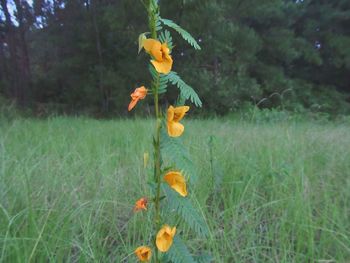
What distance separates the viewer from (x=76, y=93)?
11.6 meters

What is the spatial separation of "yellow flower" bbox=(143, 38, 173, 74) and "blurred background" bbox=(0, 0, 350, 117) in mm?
6947

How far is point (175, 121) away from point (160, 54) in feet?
0.45

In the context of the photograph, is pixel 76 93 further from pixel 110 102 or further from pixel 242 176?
pixel 242 176

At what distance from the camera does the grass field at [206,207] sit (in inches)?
49.6

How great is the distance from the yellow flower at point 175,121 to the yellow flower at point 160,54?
0.26 ft

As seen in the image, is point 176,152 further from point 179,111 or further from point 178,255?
point 178,255

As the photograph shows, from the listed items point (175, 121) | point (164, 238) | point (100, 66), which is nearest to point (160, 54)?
point (175, 121)

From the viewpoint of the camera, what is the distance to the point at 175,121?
0.72 meters

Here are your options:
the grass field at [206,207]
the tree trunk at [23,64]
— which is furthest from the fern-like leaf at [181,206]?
the tree trunk at [23,64]

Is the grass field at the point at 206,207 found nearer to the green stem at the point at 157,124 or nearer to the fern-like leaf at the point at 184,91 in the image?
the green stem at the point at 157,124

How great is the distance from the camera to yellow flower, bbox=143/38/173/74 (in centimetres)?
69

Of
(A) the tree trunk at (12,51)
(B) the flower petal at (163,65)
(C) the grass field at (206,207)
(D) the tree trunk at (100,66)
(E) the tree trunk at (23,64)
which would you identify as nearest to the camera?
(B) the flower petal at (163,65)

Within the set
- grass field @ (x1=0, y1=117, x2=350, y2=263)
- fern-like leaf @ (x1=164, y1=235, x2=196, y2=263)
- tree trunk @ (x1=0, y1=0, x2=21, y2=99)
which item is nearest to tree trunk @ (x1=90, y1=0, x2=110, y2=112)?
tree trunk @ (x1=0, y1=0, x2=21, y2=99)

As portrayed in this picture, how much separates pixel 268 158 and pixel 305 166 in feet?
0.77
